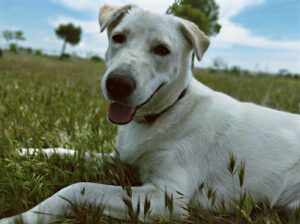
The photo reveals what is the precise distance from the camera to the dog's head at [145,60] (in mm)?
1955

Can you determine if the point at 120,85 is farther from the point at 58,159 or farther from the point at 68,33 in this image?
the point at 68,33

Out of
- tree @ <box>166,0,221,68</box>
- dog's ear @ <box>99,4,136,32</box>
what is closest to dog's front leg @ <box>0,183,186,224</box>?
dog's ear @ <box>99,4,136,32</box>

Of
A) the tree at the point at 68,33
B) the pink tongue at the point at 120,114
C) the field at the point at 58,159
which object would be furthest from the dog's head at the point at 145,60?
the tree at the point at 68,33

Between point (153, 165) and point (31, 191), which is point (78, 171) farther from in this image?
point (153, 165)

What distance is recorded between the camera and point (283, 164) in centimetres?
221

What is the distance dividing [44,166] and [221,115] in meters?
1.64

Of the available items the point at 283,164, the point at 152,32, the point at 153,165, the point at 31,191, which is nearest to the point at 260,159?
the point at 283,164

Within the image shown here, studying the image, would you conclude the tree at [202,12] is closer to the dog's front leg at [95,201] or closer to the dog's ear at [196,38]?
the dog's ear at [196,38]

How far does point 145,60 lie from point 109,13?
0.62 m

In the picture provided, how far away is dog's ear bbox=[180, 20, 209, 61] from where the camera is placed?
7.36 feet

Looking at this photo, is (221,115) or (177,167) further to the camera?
(221,115)

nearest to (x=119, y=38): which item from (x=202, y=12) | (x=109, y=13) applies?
(x=109, y=13)

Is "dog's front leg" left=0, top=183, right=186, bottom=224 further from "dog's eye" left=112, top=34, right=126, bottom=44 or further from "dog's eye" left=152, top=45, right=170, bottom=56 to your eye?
"dog's eye" left=112, top=34, right=126, bottom=44

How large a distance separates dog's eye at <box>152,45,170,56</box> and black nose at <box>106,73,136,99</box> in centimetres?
43
